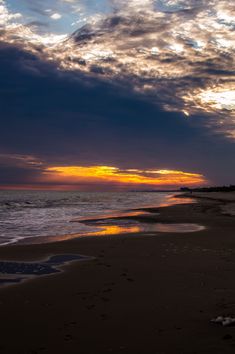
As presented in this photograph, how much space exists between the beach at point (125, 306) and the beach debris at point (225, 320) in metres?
0.08

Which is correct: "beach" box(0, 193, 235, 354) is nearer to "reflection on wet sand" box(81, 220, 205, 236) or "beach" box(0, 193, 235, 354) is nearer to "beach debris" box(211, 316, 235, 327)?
"beach debris" box(211, 316, 235, 327)

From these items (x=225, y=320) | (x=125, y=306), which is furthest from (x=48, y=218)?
(x=225, y=320)

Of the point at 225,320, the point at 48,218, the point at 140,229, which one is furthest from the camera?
the point at 48,218

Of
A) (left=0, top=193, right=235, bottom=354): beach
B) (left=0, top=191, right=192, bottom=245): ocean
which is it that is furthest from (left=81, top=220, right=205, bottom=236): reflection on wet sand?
(left=0, top=193, right=235, bottom=354): beach

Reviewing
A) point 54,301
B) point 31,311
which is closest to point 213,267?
point 54,301

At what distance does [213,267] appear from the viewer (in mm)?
10656

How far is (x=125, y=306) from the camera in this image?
728 cm

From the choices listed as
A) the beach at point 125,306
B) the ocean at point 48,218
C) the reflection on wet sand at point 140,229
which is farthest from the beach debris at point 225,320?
the reflection on wet sand at point 140,229

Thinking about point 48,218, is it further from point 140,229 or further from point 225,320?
point 225,320

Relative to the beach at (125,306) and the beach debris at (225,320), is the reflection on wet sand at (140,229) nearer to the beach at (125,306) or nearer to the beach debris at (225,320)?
the beach at (125,306)

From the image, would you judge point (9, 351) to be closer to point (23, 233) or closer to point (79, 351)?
point (79, 351)

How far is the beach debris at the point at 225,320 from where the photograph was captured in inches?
236

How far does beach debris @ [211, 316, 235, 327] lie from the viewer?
5.98m

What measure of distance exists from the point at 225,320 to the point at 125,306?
6.62 feet
